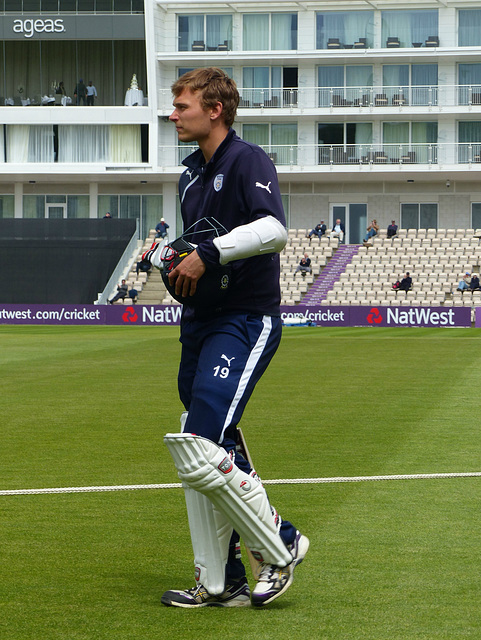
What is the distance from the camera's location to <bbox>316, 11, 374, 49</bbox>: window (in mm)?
64750

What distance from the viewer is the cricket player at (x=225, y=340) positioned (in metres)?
4.78

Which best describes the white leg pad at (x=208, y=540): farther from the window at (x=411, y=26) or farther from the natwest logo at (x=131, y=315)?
the window at (x=411, y=26)

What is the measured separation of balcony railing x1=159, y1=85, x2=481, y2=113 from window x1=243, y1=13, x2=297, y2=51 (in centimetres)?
274

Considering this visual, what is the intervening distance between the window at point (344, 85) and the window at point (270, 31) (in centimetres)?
274

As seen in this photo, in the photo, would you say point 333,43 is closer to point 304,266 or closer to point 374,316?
point 304,266

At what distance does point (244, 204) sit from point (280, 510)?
2646 mm

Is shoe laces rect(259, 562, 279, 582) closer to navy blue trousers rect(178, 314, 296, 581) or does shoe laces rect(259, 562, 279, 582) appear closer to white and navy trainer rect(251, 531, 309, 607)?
white and navy trainer rect(251, 531, 309, 607)

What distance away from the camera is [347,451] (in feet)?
31.9

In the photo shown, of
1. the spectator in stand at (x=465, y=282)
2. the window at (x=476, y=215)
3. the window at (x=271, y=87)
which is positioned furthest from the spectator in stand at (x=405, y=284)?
the window at (x=271, y=87)

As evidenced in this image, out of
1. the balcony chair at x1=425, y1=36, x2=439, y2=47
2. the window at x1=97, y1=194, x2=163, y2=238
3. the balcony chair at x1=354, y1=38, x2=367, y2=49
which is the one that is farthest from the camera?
the window at x1=97, y1=194, x2=163, y2=238

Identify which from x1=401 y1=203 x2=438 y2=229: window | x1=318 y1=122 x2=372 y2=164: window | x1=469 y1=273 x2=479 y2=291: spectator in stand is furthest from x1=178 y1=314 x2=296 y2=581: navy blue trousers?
x1=401 y1=203 x2=438 y2=229: window

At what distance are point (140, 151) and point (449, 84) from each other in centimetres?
2015

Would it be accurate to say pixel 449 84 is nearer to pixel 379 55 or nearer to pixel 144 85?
pixel 379 55

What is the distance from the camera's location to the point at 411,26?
212ft
